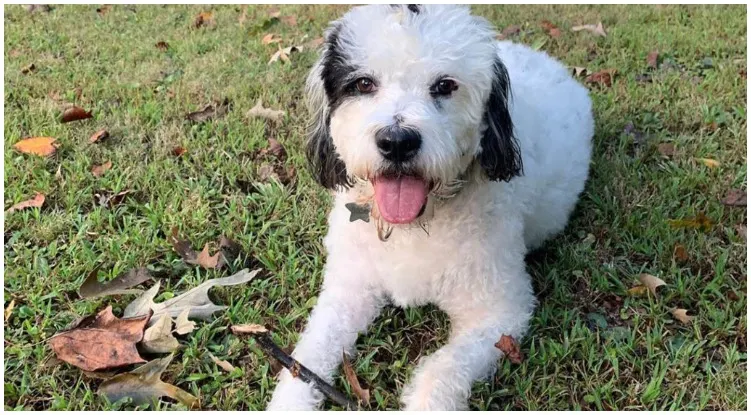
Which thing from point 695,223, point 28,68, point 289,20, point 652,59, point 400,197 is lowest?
point 28,68

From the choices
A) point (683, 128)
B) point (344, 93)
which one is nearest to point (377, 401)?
point (344, 93)

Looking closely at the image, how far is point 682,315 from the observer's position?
314 cm

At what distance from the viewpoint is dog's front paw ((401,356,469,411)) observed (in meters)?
2.67

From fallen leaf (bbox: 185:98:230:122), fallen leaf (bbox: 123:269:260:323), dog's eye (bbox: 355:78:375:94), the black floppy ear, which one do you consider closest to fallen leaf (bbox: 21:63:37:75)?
fallen leaf (bbox: 185:98:230:122)

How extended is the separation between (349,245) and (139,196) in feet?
5.44

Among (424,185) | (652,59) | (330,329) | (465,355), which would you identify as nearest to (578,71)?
(652,59)

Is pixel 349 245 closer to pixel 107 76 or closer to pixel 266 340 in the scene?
pixel 266 340

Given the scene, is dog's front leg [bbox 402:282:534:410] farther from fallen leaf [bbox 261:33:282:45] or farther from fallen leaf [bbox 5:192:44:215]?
fallen leaf [bbox 261:33:282:45]

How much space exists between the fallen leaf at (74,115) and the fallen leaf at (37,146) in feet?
1.31

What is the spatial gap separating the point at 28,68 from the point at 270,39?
2.14m

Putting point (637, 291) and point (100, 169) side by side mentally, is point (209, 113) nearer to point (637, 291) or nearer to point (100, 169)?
point (100, 169)

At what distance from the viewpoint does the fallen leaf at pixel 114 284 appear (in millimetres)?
3268

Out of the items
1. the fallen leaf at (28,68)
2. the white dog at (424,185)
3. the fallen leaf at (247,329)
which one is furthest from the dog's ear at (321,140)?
the fallen leaf at (28,68)

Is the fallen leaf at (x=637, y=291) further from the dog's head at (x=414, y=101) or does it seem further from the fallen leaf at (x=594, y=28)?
the fallen leaf at (x=594, y=28)
